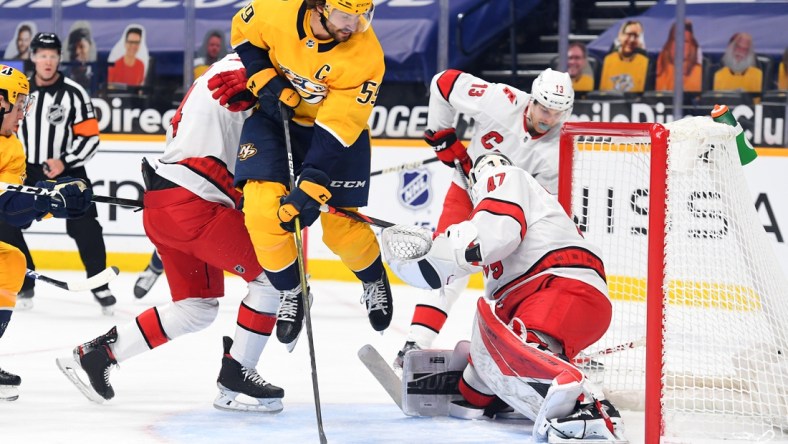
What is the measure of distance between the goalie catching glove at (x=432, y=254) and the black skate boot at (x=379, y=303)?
0.35 m

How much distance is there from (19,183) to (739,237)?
203cm

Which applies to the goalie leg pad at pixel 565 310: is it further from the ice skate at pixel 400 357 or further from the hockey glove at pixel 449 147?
the hockey glove at pixel 449 147

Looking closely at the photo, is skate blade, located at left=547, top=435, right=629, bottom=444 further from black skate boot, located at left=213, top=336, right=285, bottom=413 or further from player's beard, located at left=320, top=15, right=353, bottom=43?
player's beard, located at left=320, top=15, right=353, bottom=43

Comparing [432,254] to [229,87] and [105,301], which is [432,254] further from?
[105,301]

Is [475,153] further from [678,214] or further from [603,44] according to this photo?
[603,44]

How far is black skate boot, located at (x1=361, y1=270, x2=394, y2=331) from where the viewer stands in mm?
3336

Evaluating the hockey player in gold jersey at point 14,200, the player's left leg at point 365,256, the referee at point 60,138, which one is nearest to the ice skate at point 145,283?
the referee at point 60,138

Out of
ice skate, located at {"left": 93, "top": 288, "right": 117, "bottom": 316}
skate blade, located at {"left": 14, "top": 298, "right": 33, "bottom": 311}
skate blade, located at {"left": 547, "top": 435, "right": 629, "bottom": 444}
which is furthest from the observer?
skate blade, located at {"left": 14, "top": 298, "right": 33, "bottom": 311}

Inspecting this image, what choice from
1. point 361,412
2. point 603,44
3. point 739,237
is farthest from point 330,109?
point 603,44

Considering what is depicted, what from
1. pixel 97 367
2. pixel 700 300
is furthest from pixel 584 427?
pixel 97 367

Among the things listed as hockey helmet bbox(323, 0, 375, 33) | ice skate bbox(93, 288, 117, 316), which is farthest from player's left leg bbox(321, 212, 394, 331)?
ice skate bbox(93, 288, 117, 316)

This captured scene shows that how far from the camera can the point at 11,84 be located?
3.46 metres

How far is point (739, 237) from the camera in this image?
317cm

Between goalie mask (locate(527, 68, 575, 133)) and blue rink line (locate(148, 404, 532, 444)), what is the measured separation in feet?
3.56
